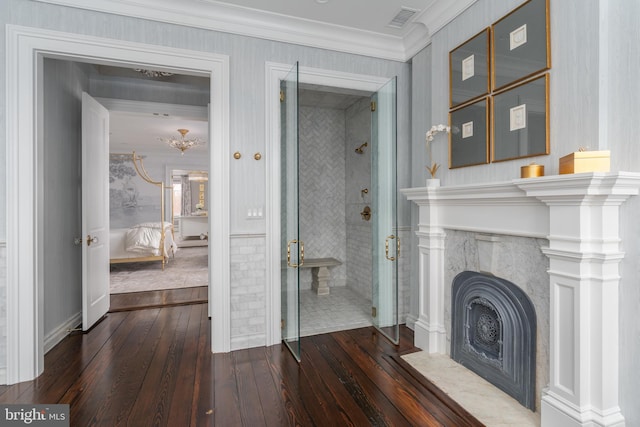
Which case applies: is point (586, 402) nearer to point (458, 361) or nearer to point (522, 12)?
point (458, 361)

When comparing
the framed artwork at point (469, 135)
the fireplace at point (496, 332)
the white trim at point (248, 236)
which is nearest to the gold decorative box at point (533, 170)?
the framed artwork at point (469, 135)

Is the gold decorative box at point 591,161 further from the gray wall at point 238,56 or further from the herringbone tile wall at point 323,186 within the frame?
the herringbone tile wall at point 323,186

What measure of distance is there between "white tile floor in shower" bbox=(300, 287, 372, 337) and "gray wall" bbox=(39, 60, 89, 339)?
2.29m

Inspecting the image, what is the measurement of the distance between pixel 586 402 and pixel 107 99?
189 inches

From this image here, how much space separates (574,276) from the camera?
1.63m

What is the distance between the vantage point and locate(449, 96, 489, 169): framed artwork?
2311 mm

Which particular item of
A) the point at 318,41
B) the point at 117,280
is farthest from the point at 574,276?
the point at 117,280

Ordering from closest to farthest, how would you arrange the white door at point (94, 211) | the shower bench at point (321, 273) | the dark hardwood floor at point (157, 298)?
1. the white door at point (94, 211)
2. the dark hardwood floor at point (157, 298)
3. the shower bench at point (321, 273)

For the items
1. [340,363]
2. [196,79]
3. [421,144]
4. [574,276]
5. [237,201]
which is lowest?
[340,363]

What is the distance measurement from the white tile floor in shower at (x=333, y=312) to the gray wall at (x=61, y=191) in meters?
2.29

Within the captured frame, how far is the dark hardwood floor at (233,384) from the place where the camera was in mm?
1902

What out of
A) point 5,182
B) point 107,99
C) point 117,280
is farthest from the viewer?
point 117,280

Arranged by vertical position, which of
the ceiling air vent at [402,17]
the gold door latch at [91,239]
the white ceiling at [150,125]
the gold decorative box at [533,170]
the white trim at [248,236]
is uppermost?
the ceiling air vent at [402,17]

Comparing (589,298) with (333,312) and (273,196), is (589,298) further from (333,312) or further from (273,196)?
(333,312)
